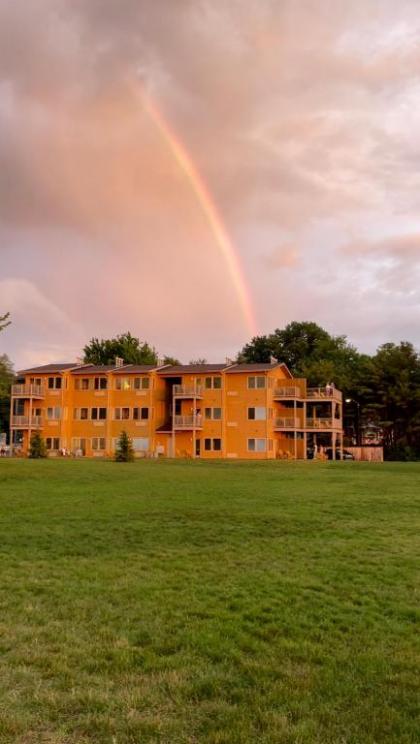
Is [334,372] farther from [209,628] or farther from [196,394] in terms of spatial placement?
[209,628]

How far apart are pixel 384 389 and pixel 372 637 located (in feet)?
183

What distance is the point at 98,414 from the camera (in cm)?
5547

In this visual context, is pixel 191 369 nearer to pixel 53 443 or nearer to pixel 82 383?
pixel 82 383

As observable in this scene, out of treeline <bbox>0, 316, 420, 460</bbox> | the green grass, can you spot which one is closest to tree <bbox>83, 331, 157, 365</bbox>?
treeline <bbox>0, 316, 420, 460</bbox>

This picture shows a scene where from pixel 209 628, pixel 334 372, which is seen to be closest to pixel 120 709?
pixel 209 628

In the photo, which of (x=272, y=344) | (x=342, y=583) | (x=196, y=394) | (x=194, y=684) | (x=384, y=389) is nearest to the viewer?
(x=194, y=684)

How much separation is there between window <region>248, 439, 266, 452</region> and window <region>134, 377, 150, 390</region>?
10806 mm

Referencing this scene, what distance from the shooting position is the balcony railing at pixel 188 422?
170 feet

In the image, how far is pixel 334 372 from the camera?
222 ft

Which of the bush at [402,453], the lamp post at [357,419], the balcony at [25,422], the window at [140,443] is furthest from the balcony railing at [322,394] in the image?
the balcony at [25,422]

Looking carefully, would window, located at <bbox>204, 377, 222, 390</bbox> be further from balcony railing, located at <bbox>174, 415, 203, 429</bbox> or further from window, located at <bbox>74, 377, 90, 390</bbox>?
window, located at <bbox>74, 377, 90, 390</bbox>

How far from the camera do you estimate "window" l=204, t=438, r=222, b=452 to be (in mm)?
52694

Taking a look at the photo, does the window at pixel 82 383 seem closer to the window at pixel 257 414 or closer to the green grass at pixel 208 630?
the window at pixel 257 414

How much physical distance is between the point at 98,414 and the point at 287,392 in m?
17.6
